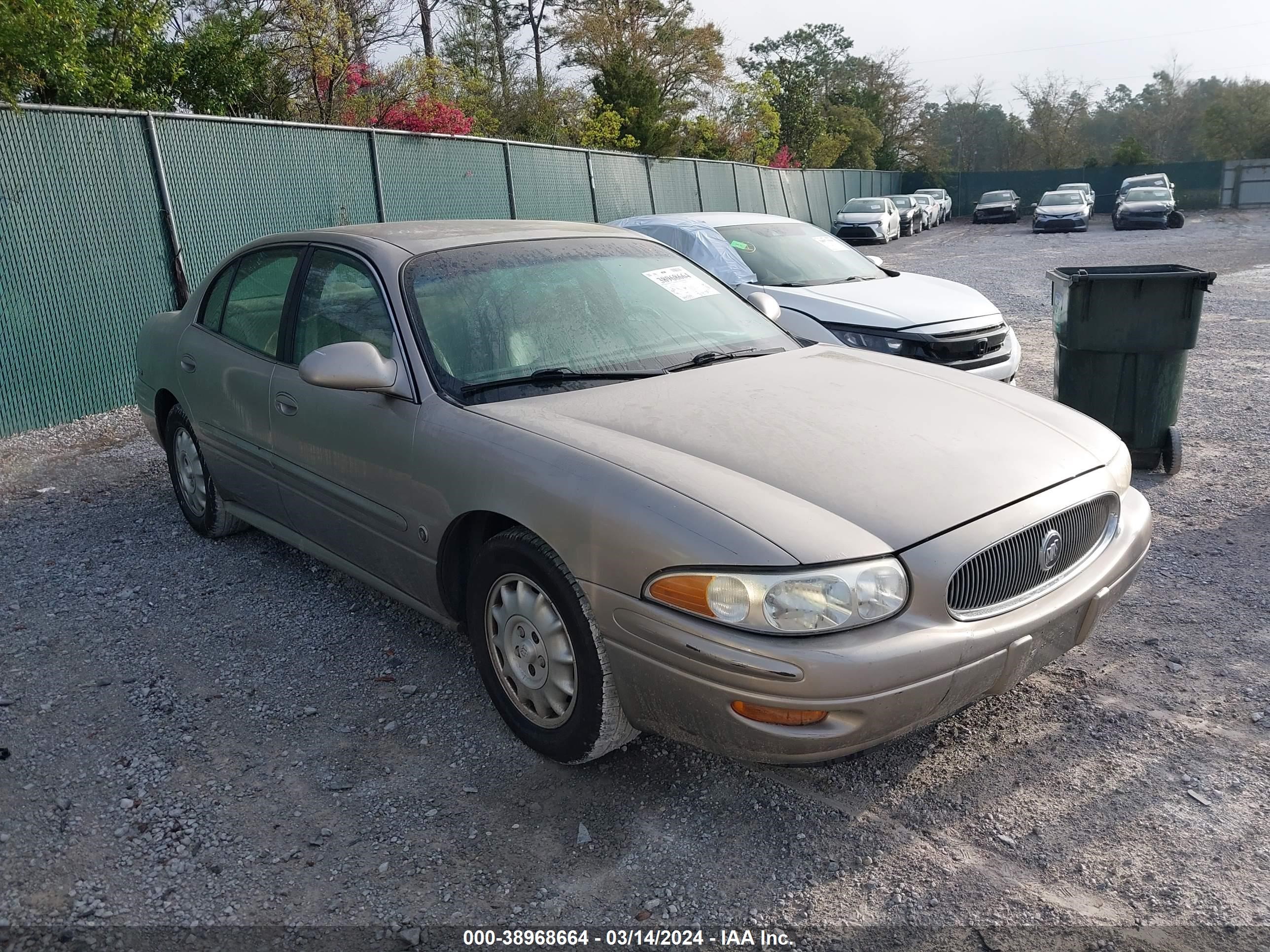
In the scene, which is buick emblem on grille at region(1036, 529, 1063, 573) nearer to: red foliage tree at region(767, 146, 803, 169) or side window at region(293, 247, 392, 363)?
side window at region(293, 247, 392, 363)

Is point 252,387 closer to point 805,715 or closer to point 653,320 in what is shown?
point 653,320

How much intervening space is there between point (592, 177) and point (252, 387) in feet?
45.1

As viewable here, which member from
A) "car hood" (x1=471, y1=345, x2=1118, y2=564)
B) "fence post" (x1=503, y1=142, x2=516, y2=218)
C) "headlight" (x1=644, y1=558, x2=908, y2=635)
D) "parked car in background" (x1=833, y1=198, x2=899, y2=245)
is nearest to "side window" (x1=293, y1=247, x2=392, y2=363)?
"car hood" (x1=471, y1=345, x2=1118, y2=564)

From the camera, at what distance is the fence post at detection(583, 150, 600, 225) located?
16844 mm

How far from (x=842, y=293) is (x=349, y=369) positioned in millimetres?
5059

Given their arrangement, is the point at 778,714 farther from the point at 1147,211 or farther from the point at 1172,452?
the point at 1147,211

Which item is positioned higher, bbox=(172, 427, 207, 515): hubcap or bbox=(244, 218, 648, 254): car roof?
bbox=(244, 218, 648, 254): car roof

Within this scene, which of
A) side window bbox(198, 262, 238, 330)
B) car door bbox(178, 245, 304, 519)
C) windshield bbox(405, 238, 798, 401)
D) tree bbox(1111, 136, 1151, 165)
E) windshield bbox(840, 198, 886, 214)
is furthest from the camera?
tree bbox(1111, 136, 1151, 165)

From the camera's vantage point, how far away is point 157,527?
5383mm

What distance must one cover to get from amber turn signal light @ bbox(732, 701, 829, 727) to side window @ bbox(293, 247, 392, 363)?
1.81 m

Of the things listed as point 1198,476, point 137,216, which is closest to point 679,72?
point 137,216

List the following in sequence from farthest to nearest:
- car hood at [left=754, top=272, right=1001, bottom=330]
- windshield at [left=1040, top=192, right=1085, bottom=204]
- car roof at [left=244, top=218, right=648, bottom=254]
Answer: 1. windshield at [left=1040, top=192, right=1085, bottom=204]
2. car hood at [left=754, top=272, right=1001, bottom=330]
3. car roof at [left=244, top=218, right=648, bottom=254]

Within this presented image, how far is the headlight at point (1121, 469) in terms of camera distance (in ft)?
10.5

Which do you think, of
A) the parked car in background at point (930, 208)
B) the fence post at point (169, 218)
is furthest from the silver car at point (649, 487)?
the parked car in background at point (930, 208)
